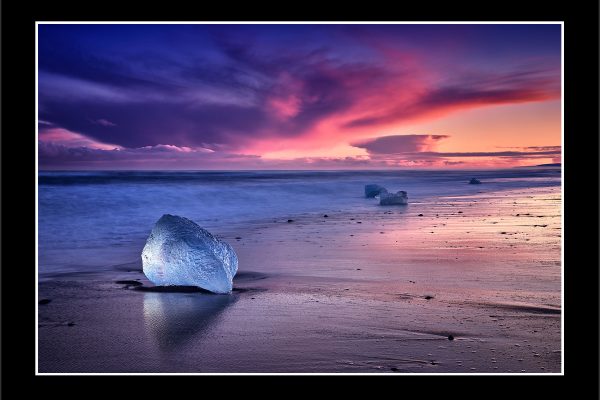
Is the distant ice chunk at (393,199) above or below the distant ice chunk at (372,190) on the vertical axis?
below

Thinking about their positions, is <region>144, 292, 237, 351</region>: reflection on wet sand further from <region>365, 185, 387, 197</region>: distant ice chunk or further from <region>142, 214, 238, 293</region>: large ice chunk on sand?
<region>365, 185, 387, 197</region>: distant ice chunk

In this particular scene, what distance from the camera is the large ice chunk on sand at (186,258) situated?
4301mm

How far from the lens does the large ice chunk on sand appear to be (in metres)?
4.30

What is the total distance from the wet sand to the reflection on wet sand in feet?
0.04

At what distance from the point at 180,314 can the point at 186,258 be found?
62 cm

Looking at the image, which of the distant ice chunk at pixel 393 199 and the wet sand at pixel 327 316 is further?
the distant ice chunk at pixel 393 199

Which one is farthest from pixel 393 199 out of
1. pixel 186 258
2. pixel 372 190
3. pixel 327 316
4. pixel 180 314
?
pixel 180 314

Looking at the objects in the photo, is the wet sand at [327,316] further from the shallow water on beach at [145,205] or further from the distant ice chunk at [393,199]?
the distant ice chunk at [393,199]

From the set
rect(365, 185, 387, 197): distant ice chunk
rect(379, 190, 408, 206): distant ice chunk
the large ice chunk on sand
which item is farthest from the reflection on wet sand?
rect(365, 185, 387, 197): distant ice chunk

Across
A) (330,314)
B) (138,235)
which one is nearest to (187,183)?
(138,235)

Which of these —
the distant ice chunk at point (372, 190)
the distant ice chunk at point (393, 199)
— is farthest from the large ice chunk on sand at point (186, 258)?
the distant ice chunk at point (372, 190)

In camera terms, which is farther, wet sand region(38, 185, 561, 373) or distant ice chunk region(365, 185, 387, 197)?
distant ice chunk region(365, 185, 387, 197)

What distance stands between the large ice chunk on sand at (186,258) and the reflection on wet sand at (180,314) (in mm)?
146
